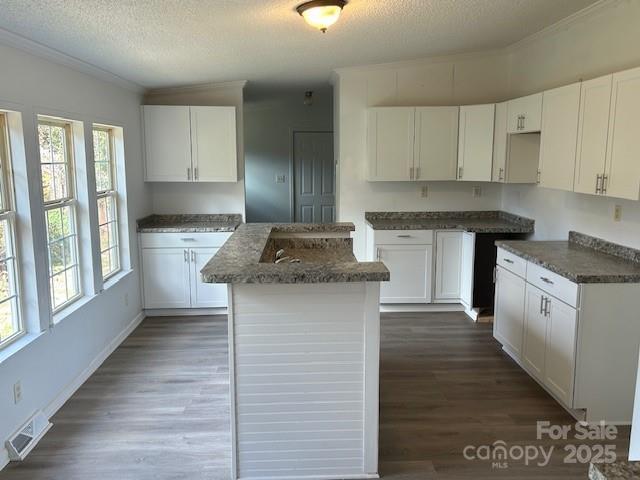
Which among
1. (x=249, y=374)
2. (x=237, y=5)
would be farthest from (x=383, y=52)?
(x=249, y=374)

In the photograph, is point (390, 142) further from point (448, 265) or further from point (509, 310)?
point (509, 310)

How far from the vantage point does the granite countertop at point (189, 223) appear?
4.92 metres

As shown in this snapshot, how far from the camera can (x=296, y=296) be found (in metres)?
2.30

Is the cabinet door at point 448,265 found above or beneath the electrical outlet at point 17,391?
above

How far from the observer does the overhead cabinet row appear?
2908 mm

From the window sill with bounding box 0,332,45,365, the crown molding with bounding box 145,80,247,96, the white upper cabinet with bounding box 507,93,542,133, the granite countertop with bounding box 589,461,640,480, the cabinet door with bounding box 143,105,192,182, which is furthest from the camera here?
the crown molding with bounding box 145,80,247,96

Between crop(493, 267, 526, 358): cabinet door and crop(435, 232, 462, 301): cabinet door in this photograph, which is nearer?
crop(493, 267, 526, 358): cabinet door

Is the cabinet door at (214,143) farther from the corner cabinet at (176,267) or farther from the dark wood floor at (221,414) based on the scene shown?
the dark wood floor at (221,414)

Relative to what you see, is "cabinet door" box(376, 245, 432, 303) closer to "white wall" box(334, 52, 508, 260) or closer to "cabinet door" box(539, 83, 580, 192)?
"white wall" box(334, 52, 508, 260)

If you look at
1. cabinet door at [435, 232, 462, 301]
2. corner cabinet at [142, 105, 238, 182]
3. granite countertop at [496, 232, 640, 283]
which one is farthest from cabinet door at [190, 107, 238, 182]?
granite countertop at [496, 232, 640, 283]

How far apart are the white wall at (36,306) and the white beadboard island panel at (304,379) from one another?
4.35 ft

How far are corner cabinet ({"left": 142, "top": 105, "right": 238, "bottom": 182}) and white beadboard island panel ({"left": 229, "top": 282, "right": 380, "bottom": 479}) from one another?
3.03 m

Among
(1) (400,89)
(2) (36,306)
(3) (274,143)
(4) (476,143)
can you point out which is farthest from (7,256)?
(3) (274,143)

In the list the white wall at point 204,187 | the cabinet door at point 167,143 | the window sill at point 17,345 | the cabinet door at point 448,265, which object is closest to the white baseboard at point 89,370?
the window sill at point 17,345
